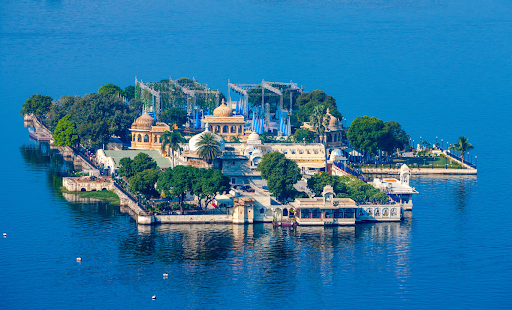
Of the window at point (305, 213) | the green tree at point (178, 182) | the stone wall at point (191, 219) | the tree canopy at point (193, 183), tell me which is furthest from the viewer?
the tree canopy at point (193, 183)

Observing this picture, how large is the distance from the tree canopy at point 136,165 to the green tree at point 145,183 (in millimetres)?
9909

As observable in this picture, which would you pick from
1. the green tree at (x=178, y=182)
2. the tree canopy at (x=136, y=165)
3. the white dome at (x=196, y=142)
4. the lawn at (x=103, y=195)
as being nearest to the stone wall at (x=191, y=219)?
the green tree at (x=178, y=182)

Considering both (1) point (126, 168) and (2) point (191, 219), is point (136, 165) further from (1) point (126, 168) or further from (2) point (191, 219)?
(2) point (191, 219)

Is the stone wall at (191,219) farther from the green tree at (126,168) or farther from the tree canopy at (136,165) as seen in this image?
the green tree at (126,168)

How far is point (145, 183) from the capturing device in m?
171

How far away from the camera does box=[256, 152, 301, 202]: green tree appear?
562 feet

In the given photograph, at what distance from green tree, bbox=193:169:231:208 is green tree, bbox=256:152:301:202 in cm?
852

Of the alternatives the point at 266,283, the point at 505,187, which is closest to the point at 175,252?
the point at 266,283

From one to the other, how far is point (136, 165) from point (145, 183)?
1301 cm

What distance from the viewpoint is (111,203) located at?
17825cm

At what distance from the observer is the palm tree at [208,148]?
184m

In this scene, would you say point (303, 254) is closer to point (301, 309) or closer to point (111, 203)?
point (301, 309)

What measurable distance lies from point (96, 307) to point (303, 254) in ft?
110

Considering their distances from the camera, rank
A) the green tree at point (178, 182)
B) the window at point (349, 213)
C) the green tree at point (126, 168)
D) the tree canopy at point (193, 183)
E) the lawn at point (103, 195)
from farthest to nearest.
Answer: the green tree at point (126, 168), the lawn at point (103, 195), the window at point (349, 213), the tree canopy at point (193, 183), the green tree at point (178, 182)
